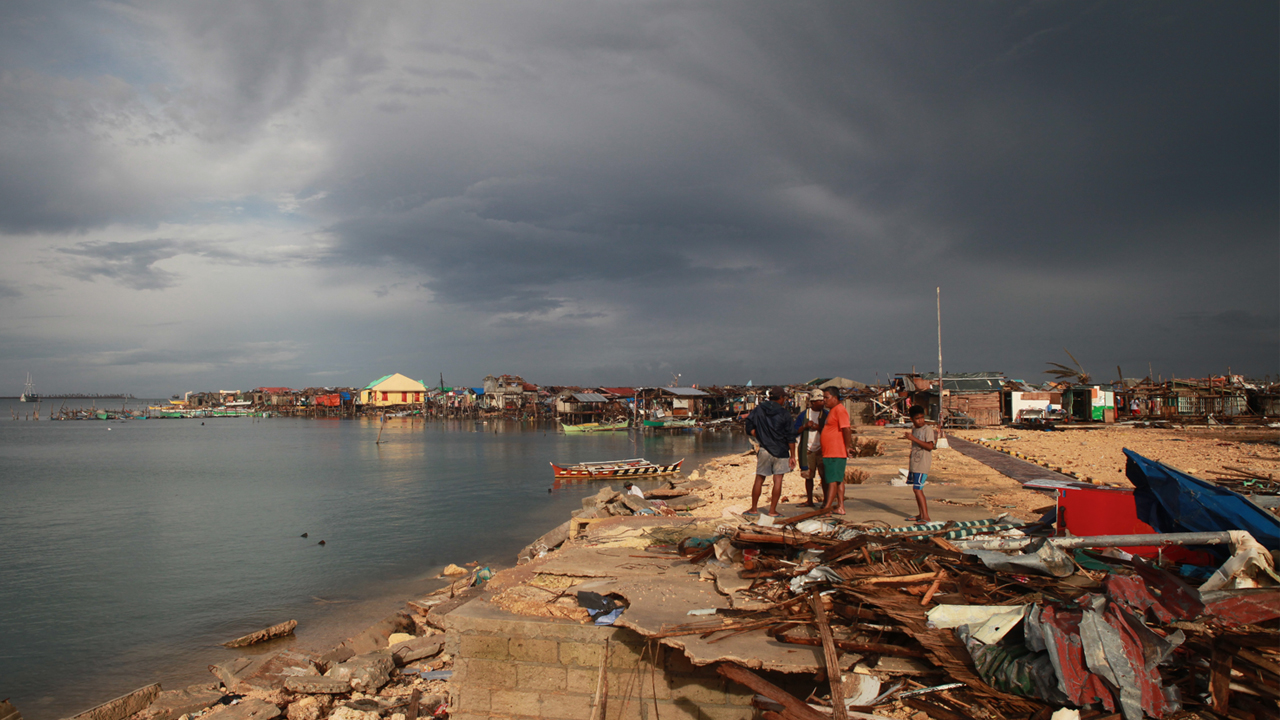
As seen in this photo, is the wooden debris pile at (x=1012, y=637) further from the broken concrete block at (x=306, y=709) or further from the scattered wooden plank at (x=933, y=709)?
the broken concrete block at (x=306, y=709)

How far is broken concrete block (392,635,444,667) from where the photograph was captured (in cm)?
905

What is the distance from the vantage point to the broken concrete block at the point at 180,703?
826cm

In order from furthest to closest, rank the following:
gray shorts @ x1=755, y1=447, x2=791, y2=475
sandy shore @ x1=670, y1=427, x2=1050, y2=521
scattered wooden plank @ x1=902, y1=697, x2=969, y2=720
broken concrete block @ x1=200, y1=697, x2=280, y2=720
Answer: sandy shore @ x1=670, y1=427, x2=1050, y2=521
gray shorts @ x1=755, y1=447, x2=791, y2=475
broken concrete block @ x1=200, y1=697, x2=280, y2=720
scattered wooden plank @ x1=902, y1=697, x2=969, y2=720

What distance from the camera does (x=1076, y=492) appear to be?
618 centimetres

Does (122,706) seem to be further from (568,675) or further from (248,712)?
(568,675)

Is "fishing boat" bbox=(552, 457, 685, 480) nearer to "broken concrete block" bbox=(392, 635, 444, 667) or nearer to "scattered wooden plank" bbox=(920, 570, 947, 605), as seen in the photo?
"broken concrete block" bbox=(392, 635, 444, 667)

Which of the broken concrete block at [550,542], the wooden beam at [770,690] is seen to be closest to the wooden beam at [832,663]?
the wooden beam at [770,690]

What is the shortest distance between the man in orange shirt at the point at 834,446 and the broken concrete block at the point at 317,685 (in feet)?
21.9

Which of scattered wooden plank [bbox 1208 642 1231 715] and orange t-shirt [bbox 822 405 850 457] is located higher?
orange t-shirt [bbox 822 405 850 457]

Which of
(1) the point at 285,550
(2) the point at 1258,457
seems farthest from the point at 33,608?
(2) the point at 1258,457

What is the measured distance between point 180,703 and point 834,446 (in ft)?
31.1

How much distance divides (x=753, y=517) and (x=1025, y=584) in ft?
12.9

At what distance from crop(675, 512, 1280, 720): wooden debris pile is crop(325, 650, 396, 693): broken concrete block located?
540cm

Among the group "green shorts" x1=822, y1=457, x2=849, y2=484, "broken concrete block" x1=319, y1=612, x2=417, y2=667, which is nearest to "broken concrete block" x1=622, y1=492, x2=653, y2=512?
"broken concrete block" x1=319, y1=612, x2=417, y2=667
